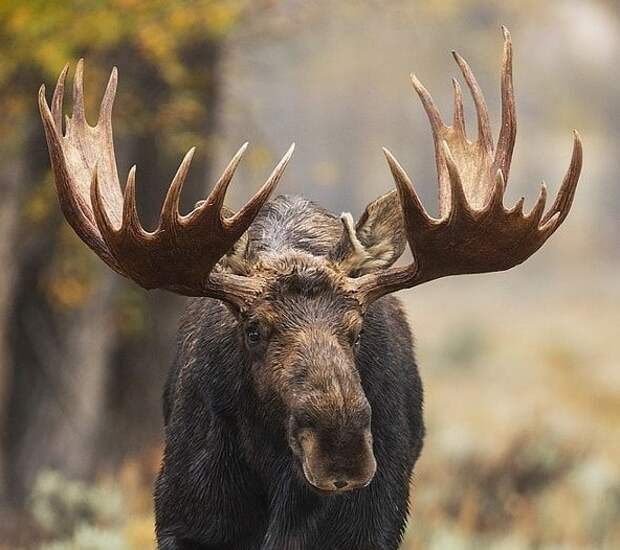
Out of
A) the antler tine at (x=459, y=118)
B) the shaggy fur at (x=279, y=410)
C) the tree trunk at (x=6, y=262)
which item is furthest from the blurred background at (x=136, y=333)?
the antler tine at (x=459, y=118)

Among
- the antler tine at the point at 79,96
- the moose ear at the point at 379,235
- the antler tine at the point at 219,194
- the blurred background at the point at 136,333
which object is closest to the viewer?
the antler tine at the point at 219,194

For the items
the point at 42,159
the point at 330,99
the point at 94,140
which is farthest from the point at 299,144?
the point at 94,140

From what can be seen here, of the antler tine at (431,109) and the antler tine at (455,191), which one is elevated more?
the antler tine at (431,109)

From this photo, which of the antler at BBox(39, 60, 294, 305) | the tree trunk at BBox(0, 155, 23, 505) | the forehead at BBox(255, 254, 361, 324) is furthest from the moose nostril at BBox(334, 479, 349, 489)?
the tree trunk at BBox(0, 155, 23, 505)

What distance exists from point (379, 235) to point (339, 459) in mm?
1261

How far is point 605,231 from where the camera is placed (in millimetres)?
63781

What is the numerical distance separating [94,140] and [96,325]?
5.88 m

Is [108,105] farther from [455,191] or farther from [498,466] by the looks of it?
[498,466]

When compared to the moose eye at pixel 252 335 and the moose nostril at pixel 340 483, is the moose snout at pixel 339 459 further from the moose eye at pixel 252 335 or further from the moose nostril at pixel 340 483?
the moose eye at pixel 252 335

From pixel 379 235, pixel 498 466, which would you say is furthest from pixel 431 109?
pixel 498 466

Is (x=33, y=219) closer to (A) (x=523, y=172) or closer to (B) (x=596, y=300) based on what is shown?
(B) (x=596, y=300)

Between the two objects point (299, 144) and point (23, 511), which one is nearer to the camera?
point (23, 511)

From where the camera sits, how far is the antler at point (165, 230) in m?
5.95

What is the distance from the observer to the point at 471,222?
632cm
